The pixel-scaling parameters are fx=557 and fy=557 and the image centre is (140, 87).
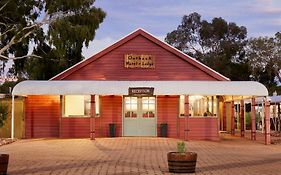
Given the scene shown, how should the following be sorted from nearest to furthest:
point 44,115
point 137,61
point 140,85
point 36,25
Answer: point 140,85 < point 44,115 < point 137,61 < point 36,25

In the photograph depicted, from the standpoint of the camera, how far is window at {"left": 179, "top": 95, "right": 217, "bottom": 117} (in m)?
27.3

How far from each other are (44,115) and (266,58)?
132ft

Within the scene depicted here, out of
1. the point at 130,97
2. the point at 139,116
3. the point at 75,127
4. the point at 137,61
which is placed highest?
the point at 137,61

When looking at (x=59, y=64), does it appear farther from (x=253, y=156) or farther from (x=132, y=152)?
(x=253, y=156)

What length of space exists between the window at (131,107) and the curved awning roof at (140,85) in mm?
1371

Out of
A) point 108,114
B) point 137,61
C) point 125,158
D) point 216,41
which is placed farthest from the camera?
point 216,41

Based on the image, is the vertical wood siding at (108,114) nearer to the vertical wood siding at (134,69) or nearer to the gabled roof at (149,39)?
the vertical wood siding at (134,69)

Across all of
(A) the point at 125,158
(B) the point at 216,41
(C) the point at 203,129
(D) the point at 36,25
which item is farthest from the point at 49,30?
(B) the point at 216,41

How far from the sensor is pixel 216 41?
5994 cm

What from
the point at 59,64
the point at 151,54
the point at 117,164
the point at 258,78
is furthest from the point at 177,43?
the point at 117,164

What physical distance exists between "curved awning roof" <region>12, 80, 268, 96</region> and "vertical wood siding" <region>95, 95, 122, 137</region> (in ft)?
4.41

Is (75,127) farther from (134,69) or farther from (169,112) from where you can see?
(169,112)

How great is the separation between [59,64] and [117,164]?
18840mm

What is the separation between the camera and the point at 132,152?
19344 millimetres
